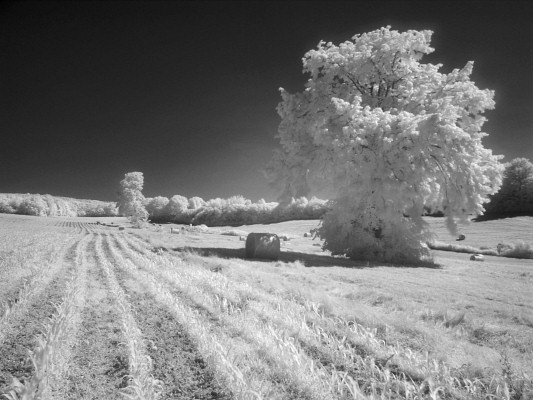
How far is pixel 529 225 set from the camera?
46.5 metres

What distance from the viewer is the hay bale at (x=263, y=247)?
17.3 meters

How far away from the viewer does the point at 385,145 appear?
49.3 ft

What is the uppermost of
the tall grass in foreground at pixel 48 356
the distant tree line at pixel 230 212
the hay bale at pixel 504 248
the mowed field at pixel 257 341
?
the distant tree line at pixel 230 212

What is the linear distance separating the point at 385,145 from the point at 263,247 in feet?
27.7

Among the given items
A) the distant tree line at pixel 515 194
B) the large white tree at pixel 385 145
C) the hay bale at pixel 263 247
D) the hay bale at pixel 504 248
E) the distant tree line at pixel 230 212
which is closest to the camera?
the large white tree at pixel 385 145

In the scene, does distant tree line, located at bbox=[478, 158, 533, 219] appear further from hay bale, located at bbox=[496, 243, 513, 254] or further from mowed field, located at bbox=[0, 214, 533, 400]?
mowed field, located at bbox=[0, 214, 533, 400]

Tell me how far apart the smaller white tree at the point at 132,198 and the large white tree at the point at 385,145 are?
65075 mm

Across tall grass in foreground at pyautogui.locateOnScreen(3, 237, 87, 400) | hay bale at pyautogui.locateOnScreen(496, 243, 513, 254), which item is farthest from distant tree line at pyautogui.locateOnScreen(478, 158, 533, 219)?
tall grass in foreground at pyautogui.locateOnScreen(3, 237, 87, 400)

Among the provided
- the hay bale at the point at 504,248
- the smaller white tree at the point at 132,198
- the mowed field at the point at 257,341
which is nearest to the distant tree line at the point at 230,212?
the smaller white tree at the point at 132,198

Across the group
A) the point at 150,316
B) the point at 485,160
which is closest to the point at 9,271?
the point at 150,316

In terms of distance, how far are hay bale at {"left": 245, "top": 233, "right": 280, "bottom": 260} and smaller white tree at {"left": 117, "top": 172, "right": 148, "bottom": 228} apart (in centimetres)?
6407

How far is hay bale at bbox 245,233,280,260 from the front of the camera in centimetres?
1728

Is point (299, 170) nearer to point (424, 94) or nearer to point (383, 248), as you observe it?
point (383, 248)

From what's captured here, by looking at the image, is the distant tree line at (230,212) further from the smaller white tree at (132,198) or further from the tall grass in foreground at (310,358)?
the tall grass in foreground at (310,358)
